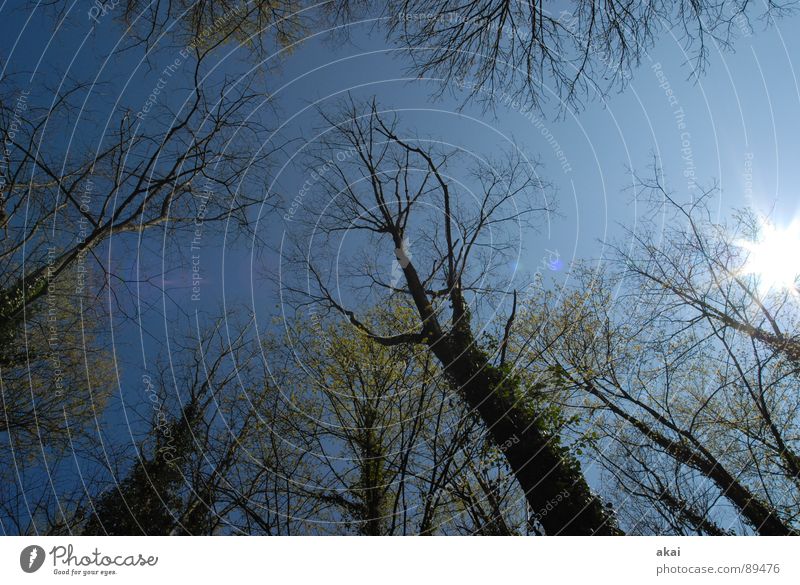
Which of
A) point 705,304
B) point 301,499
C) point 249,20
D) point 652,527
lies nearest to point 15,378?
point 301,499

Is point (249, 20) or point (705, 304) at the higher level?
point (249, 20)

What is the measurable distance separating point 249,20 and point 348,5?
5.82 ft

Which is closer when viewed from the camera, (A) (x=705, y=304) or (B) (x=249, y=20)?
(B) (x=249, y=20)

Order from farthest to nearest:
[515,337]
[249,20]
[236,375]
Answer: [515,337]
[236,375]
[249,20]

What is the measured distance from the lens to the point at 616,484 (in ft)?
29.8

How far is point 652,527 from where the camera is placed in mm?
8930

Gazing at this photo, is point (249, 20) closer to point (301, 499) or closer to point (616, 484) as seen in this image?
point (301, 499)

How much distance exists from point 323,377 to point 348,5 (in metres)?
7.16

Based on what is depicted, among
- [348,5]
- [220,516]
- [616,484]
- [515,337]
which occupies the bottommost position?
[616,484]

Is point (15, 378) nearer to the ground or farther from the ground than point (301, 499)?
farther from the ground

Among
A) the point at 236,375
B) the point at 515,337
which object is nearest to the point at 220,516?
the point at 236,375

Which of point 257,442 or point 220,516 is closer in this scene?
point 220,516

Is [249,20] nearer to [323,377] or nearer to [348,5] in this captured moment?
[348,5]
